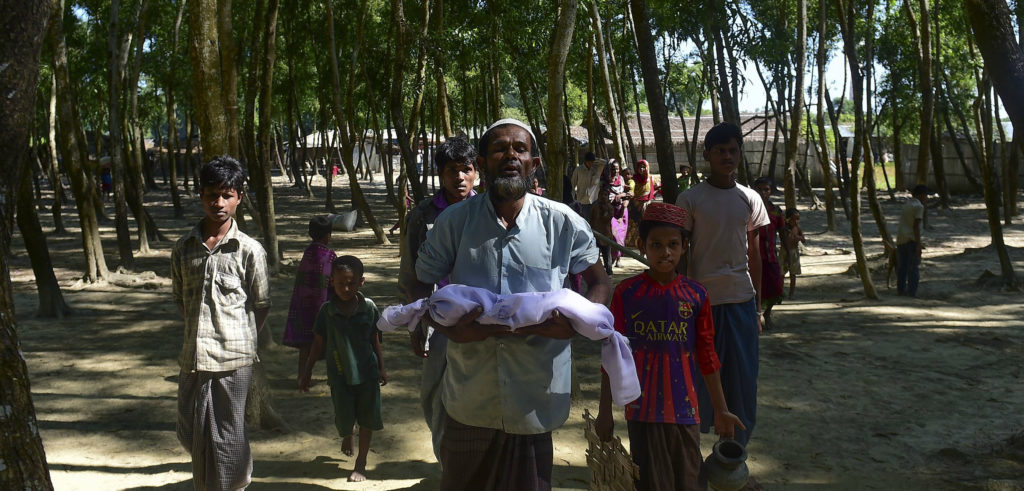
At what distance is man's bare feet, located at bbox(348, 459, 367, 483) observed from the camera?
4.92 m

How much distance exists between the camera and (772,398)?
22.5ft

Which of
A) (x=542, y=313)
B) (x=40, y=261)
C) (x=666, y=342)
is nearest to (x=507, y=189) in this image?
(x=542, y=313)

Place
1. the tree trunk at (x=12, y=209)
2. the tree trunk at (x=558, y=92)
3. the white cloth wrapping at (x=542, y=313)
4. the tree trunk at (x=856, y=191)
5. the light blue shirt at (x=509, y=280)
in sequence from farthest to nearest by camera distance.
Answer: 1. the tree trunk at (x=856, y=191)
2. the tree trunk at (x=558, y=92)
3. the light blue shirt at (x=509, y=280)
4. the white cloth wrapping at (x=542, y=313)
5. the tree trunk at (x=12, y=209)

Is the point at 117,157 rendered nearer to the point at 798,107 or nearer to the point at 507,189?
the point at 798,107

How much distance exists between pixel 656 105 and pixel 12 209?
4.18m

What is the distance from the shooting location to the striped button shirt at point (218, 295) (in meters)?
3.94

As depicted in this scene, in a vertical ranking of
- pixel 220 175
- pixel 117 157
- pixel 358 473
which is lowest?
pixel 358 473

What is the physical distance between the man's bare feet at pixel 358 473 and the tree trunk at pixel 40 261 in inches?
265

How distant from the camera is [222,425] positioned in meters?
4.02

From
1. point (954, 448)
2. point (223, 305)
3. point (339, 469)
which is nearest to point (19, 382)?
point (223, 305)

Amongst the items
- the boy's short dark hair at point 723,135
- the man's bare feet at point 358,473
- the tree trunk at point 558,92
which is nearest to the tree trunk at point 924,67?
the tree trunk at point 558,92

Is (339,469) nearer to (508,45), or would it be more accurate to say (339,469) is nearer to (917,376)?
(917,376)

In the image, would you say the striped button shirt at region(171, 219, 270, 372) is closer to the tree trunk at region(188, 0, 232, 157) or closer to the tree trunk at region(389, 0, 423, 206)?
the tree trunk at region(188, 0, 232, 157)

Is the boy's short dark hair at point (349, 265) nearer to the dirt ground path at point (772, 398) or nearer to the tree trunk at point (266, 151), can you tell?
the dirt ground path at point (772, 398)
